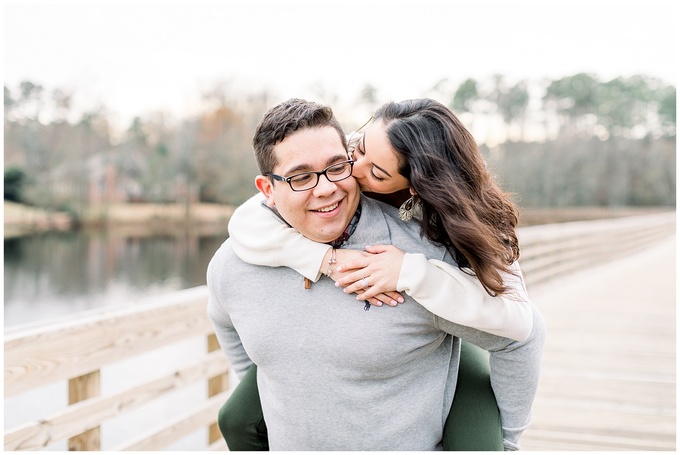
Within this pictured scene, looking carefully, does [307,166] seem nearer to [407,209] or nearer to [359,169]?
[359,169]

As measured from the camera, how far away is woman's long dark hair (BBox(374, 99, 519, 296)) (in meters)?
1.34

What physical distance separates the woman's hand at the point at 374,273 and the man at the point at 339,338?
0.11 ft

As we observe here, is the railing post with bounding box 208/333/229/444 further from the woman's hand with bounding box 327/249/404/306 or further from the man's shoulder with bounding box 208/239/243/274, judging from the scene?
the woman's hand with bounding box 327/249/404/306

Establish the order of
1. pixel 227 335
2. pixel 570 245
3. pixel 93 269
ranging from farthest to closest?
pixel 93 269 < pixel 570 245 < pixel 227 335

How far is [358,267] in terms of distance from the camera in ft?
4.75

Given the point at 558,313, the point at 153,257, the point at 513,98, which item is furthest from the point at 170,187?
the point at 558,313

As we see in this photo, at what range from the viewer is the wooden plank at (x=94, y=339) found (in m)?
1.71

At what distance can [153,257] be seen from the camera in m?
25.8

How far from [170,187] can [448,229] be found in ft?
91.0

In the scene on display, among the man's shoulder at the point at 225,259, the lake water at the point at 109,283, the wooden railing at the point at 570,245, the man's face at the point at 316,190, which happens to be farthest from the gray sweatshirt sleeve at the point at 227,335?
the lake water at the point at 109,283

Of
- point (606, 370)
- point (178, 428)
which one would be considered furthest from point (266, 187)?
point (606, 370)

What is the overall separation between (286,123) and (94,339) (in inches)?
36.1

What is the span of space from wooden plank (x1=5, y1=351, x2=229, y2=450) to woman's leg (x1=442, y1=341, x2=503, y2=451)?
1042 mm

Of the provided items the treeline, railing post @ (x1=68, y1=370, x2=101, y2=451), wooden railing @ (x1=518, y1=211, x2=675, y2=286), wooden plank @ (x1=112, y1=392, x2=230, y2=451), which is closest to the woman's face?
railing post @ (x1=68, y1=370, x2=101, y2=451)
